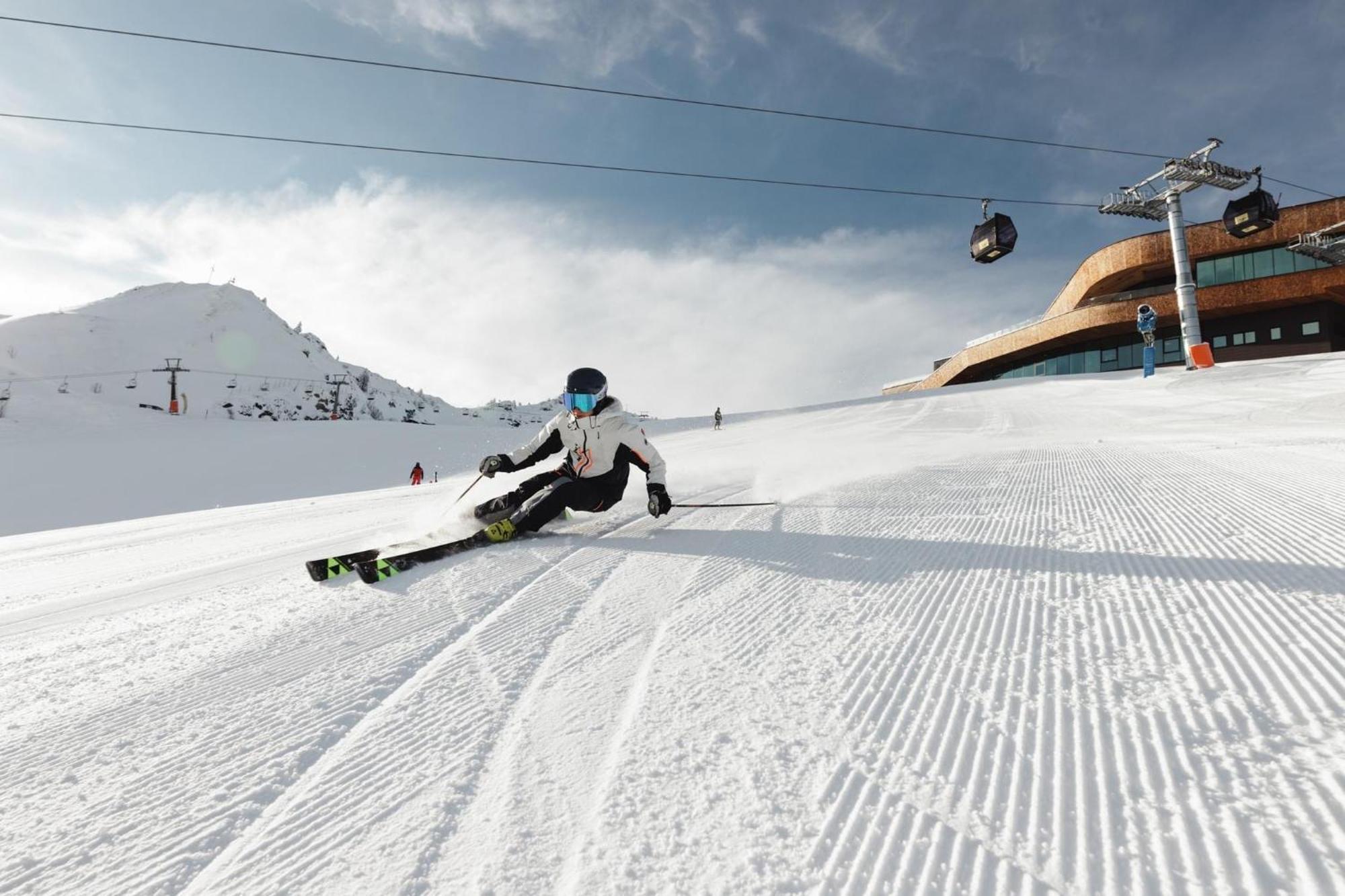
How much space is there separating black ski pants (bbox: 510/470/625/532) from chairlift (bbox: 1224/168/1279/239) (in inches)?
1055

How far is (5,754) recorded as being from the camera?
1531mm

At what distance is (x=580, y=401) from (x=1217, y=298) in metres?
46.2

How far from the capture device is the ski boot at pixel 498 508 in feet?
14.3

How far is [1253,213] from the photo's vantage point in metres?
20.0

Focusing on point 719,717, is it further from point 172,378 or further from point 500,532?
point 172,378

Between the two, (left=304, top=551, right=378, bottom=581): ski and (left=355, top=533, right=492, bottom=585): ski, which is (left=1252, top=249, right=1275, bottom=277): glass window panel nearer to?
(left=355, top=533, right=492, bottom=585): ski

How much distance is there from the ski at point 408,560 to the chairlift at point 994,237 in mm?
15779

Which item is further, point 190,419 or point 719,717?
point 190,419

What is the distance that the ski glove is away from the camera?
434cm

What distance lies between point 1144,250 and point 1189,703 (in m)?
47.3

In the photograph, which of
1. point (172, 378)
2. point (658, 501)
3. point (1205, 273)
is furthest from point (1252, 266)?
point (172, 378)

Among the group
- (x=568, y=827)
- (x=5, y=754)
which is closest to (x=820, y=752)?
(x=568, y=827)

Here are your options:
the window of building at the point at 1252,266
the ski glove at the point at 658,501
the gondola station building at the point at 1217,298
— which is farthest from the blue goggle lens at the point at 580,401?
the window of building at the point at 1252,266

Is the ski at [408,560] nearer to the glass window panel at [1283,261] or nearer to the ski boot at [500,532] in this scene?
the ski boot at [500,532]
